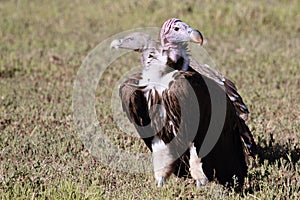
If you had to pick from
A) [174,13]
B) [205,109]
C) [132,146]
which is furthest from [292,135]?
[174,13]

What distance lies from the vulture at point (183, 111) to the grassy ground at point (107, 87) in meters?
0.16

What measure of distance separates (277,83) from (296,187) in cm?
330

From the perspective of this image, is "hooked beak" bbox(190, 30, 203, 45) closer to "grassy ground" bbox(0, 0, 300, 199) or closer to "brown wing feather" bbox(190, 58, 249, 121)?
"brown wing feather" bbox(190, 58, 249, 121)

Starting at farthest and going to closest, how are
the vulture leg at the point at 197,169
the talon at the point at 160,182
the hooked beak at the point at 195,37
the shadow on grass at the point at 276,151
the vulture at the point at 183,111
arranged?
1. the shadow on grass at the point at 276,151
2. the talon at the point at 160,182
3. the vulture leg at the point at 197,169
4. the hooked beak at the point at 195,37
5. the vulture at the point at 183,111

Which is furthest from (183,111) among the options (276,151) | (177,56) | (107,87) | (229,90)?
(107,87)

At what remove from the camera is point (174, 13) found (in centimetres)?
1067

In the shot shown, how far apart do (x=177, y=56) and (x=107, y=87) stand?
129 inches

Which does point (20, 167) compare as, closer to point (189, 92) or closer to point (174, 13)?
point (189, 92)

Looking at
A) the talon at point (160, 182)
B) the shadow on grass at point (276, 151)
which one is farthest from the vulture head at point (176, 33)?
the shadow on grass at point (276, 151)

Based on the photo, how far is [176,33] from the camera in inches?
162

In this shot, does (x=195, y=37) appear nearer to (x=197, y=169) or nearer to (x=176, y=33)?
(x=176, y=33)

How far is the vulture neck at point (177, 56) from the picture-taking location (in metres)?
4.00

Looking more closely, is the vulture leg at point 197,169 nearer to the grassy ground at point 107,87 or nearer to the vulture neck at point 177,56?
the grassy ground at point 107,87

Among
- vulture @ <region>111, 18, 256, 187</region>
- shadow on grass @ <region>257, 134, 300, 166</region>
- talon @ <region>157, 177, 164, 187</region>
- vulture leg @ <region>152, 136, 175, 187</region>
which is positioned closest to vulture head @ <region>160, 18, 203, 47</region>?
vulture @ <region>111, 18, 256, 187</region>
